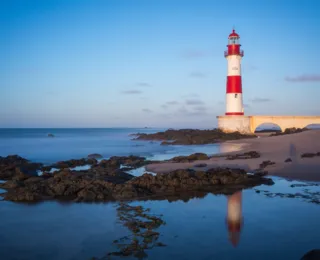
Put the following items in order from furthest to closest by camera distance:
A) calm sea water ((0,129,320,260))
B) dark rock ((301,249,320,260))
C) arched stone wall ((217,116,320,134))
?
arched stone wall ((217,116,320,134)) → calm sea water ((0,129,320,260)) → dark rock ((301,249,320,260))

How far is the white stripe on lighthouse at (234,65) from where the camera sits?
2755 centimetres

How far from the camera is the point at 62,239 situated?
5.33 metres

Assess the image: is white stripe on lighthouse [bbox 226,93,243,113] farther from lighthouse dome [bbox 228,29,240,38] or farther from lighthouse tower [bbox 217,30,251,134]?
lighthouse dome [bbox 228,29,240,38]

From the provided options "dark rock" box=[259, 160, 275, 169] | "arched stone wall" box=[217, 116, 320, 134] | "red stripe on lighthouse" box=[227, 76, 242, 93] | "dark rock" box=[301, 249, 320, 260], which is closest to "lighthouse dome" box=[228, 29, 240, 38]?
"red stripe on lighthouse" box=[227, 76, 242, 93]

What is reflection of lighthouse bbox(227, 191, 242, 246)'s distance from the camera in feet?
17.3

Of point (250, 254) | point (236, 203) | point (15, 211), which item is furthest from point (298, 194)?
point (15, 211)

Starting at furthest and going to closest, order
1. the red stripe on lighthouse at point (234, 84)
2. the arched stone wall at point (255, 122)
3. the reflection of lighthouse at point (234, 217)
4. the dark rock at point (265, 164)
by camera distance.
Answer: the arched stone wall at point (255, 122) → the red stripe on lighthouse at point (234, 84) → the dark rock at point (265, 164) → the reflection of lighthouse at point (234, 217)

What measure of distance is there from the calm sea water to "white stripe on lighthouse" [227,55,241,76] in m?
21.0

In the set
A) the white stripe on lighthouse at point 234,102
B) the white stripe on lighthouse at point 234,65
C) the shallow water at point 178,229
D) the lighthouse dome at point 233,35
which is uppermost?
the lighthouse dome at point 233,35

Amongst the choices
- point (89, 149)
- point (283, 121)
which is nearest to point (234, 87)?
point (283, 121)

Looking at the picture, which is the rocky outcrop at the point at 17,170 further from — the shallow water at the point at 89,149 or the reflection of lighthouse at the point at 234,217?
the reflection of lighthouse at the point at 234,217

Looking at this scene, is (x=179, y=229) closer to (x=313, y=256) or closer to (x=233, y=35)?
(x=313, y=256)

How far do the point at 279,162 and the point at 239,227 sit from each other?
7.78 m

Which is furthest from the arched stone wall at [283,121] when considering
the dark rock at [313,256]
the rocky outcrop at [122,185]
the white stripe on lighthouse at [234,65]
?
the dark rock at [313,256]
